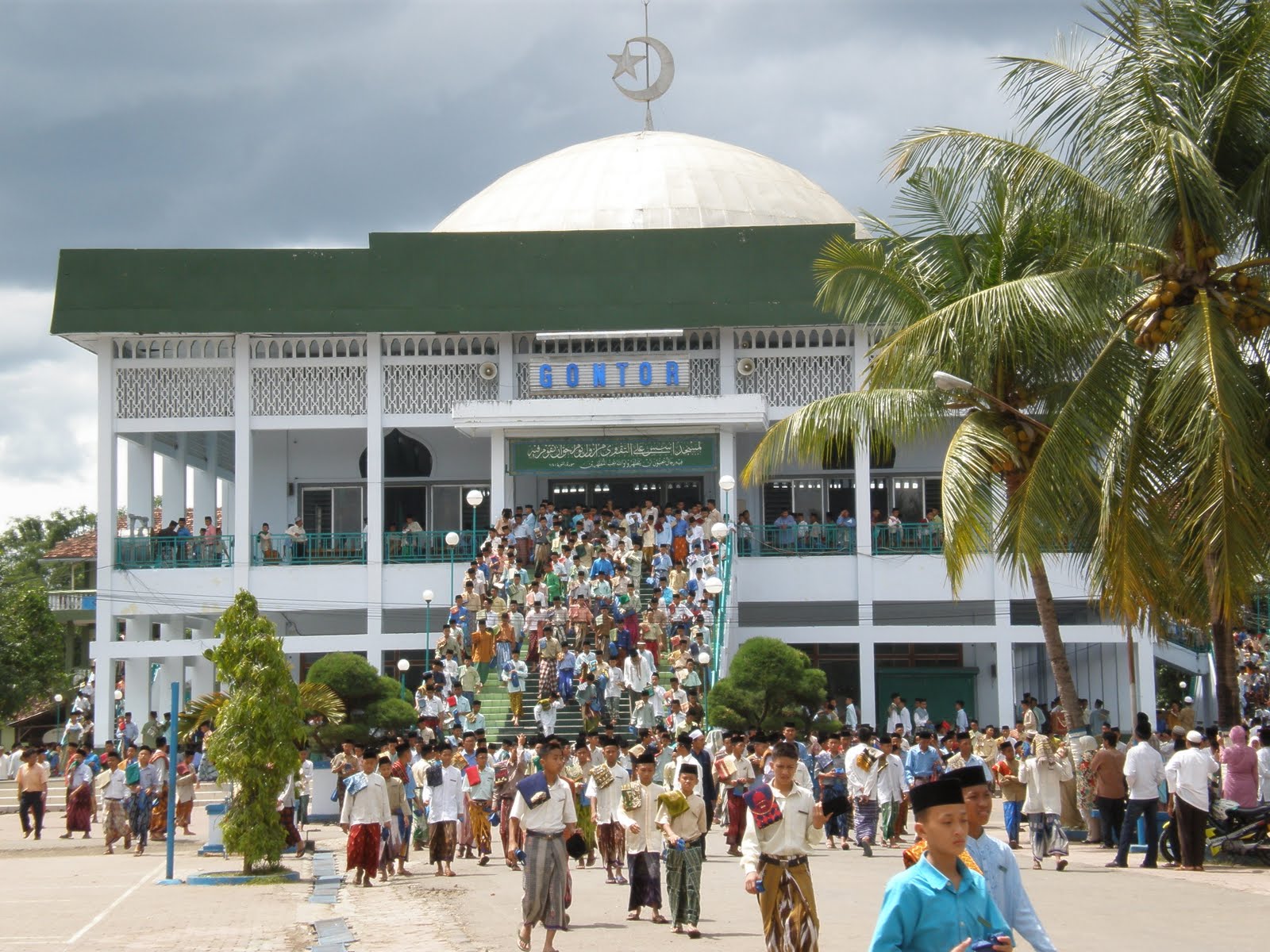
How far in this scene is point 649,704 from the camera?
2517cm

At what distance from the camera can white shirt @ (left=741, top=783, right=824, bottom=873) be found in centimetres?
938

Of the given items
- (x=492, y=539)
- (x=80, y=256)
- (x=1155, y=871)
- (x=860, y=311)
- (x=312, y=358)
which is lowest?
(x=1155, y=871)

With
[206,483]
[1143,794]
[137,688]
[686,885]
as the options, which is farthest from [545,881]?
[206,483]

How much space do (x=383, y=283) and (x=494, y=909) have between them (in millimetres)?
21375

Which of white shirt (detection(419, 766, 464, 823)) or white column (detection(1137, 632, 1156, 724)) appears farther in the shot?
white column (detection(1137, 632, 1156, 724))

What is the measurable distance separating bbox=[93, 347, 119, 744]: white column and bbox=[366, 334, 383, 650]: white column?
212 inches

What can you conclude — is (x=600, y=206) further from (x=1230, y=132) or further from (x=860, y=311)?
(x=1230, y=132)

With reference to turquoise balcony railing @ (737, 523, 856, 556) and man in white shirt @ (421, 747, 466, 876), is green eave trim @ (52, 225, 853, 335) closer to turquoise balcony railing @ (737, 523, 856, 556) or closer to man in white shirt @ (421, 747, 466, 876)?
turquoise balcony railing @ (737, 523, 856, 556)

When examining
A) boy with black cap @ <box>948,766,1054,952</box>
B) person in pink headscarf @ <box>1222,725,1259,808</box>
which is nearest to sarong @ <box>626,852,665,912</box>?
person in pink headscarf @ <box>1222,725,1259,808</box>

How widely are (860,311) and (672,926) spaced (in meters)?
8.75

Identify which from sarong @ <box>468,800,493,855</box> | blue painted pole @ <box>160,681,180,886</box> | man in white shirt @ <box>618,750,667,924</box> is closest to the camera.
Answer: man in white shirt @ <box>618,750,667,924</box>


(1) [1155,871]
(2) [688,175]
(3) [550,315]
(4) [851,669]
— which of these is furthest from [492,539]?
(1) [1155,871]

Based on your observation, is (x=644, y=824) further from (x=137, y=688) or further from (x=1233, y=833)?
(x=137, y=688)

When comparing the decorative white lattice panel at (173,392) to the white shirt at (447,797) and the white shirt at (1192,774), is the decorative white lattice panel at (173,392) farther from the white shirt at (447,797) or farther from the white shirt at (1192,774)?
the white shirt at (1192,774)
